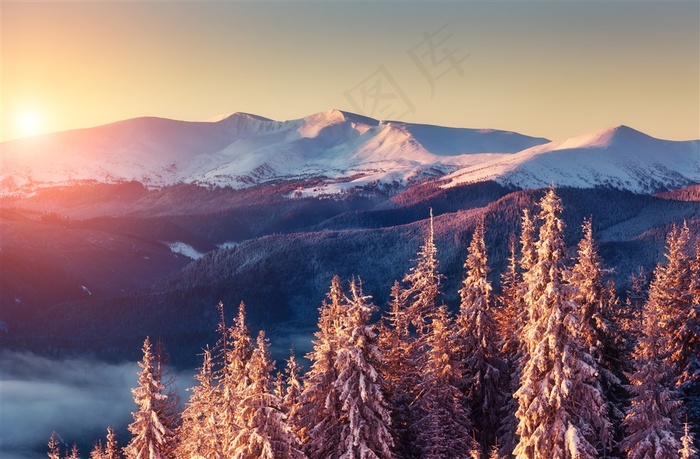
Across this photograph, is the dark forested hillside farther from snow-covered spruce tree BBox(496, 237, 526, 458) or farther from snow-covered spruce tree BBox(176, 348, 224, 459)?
snow-covered spruce tree BBox(176, 348, 224, 459)

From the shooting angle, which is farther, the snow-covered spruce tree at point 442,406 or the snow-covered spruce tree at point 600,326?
the snow-covered spruce tree at point 600,326

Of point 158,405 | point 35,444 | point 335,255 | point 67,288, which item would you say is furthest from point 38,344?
point 158,405

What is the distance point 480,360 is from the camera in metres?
40.2

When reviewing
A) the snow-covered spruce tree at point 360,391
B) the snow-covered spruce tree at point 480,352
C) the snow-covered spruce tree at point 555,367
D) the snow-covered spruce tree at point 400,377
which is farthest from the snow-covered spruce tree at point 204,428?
the snow-covered spruce tree at point 480,352

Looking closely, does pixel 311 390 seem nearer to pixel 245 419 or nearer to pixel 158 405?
pixel 245 419

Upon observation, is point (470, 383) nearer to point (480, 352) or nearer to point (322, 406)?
point (480, 352)

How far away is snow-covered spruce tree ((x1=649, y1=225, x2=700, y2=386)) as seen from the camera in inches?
1661

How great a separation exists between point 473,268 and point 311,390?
44.2 feet

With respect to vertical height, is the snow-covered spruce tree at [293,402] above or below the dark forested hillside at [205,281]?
below

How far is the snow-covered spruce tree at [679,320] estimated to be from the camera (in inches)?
1661

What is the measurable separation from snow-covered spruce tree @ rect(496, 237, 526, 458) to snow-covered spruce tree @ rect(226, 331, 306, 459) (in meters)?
12.3

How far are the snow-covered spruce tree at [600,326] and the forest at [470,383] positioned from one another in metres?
0.08

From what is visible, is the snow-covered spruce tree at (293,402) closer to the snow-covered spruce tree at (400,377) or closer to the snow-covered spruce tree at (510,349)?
the snow-covered spruce tree at (400,377)

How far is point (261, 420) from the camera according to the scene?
28344 millimetres
